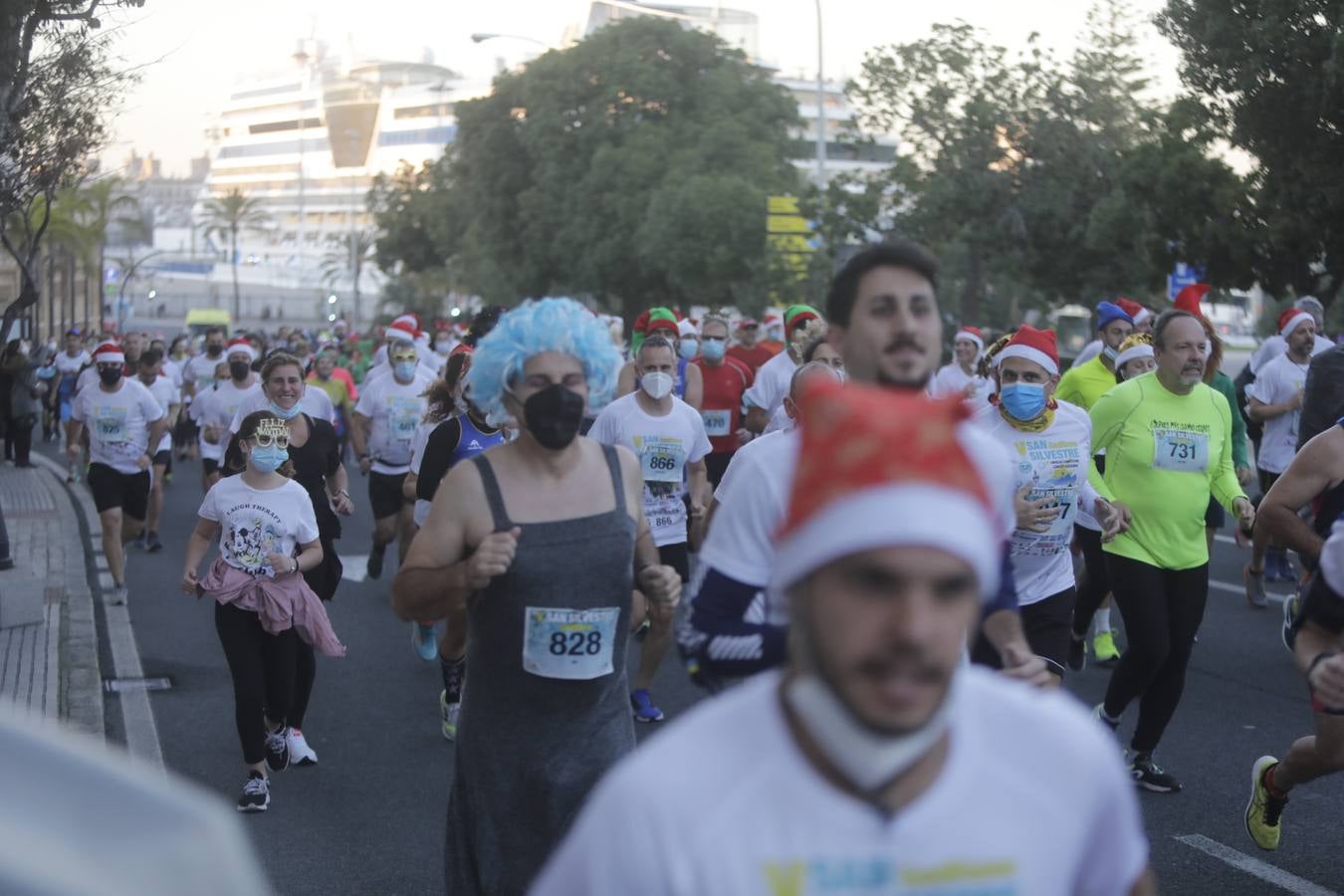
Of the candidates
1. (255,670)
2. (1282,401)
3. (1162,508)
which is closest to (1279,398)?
(1282,401)

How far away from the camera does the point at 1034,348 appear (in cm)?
663

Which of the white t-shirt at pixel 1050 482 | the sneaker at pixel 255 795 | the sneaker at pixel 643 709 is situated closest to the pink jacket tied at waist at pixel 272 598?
the sneaker at pixel 255 795

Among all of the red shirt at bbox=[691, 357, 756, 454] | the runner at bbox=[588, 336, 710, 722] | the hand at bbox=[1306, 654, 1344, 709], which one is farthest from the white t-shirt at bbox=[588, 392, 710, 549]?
the hand at bbox=[1306, 654, 1344, 709]

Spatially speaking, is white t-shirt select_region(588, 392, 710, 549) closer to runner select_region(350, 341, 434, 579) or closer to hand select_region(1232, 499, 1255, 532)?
hand select_region(1232, 499, 1255, 532)

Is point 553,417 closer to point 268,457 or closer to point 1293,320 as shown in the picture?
point 268,457

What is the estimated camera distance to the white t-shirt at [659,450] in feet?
28.3

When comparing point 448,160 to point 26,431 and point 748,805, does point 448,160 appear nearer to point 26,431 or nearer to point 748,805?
point 26,431

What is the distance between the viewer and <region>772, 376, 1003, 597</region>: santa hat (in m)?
1.81

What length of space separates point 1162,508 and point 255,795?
375 centimetres

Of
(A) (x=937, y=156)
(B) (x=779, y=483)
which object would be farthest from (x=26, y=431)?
(B) (x=779, y=483)

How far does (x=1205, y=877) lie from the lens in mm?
6078

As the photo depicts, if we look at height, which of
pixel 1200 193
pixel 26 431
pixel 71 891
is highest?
pixel 1200 193

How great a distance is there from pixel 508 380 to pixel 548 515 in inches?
15.6

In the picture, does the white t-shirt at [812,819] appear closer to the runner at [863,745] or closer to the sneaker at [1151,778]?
the runner at [863,745]
